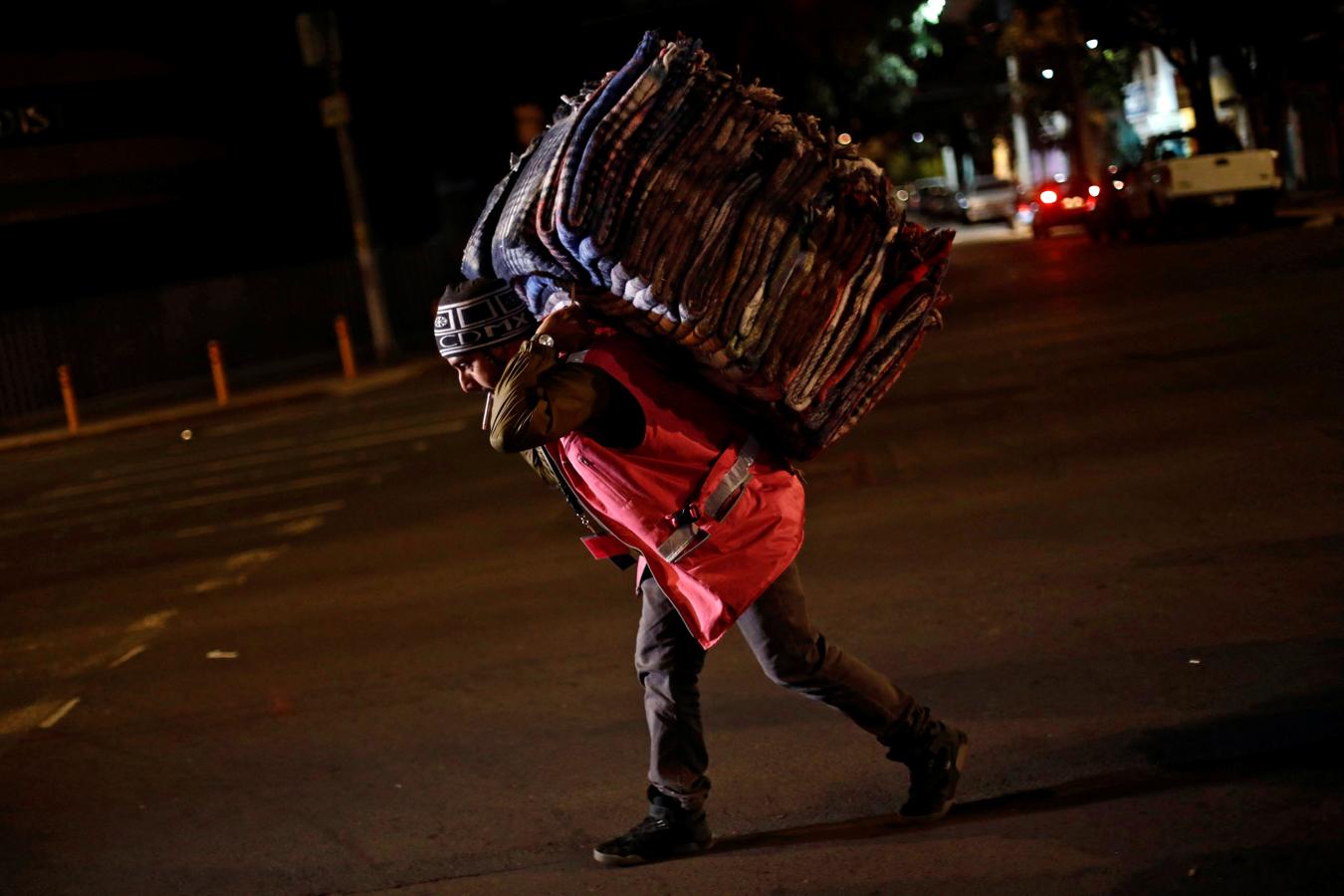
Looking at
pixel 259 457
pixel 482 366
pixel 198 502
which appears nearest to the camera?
pixel 482 366

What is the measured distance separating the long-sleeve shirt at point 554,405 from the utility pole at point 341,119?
70.9 feet

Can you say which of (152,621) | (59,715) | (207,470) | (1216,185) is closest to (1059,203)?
(1216,185)

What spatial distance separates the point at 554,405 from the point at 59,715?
13.3 feet

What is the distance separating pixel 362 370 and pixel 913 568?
62.3 ft

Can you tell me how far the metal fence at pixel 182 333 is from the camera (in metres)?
25.5

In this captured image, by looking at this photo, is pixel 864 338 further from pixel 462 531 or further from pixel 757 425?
pixel 462 531

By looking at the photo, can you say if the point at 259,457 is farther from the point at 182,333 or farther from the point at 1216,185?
the point at 1216,185

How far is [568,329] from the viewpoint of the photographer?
3922 mm

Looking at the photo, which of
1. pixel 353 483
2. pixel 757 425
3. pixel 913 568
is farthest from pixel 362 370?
pixel 757 425

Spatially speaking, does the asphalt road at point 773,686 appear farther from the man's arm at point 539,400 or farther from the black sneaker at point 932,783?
the man's arm at point 539,400

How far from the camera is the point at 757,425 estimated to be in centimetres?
416

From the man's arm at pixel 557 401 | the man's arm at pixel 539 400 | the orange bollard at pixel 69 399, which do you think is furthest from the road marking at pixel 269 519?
the orange bollard at pixel 69 399

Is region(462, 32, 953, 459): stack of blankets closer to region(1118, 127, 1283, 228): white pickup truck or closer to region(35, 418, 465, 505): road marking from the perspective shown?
region(35, 418, 465, 505): road marking

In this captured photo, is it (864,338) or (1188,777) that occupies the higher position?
(864,338)
